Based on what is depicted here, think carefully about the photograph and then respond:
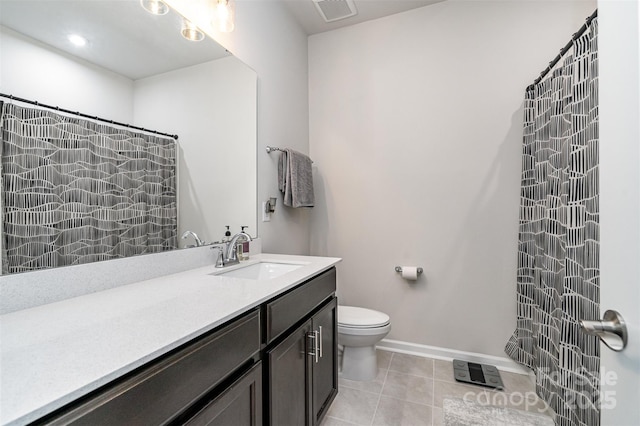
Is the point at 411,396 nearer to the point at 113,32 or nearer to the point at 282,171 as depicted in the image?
the point at 282,171

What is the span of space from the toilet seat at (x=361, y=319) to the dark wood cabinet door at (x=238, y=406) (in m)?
1.03

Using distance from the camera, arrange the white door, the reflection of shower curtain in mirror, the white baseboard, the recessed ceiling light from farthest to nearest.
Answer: the white baseboard, the recessed ceiling light, the reflection of shower curtain in mirror, the white door

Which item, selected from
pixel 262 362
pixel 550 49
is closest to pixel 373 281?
pixel 262 362

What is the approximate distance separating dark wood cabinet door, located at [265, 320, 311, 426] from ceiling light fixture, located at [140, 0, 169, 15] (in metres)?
1.49

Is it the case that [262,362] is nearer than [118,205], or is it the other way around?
[262,362]

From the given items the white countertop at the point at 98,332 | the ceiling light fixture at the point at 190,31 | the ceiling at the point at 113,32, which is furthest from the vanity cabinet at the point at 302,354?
the ceiling light fixture at the point at 190,31

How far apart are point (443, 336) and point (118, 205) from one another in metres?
2.30

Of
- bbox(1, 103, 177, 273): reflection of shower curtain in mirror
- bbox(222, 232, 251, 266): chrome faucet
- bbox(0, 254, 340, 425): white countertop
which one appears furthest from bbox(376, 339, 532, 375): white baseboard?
bbox(1, 103, 177, 273): reflection of shower curtain in mirror

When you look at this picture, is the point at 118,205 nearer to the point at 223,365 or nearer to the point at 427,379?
the point at 223,365

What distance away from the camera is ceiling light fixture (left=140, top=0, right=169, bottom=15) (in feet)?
4.13

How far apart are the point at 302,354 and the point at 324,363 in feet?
1.08

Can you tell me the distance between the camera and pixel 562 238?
4.94 feet

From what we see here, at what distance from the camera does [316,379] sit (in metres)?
1.39

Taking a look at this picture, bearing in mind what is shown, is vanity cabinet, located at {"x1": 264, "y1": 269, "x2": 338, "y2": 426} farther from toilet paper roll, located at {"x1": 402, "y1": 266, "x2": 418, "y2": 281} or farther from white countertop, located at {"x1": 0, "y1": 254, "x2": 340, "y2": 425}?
toilet paper roll, located at {"x1": 402, "y1": 266, "x2": 418, "y2": 281}
